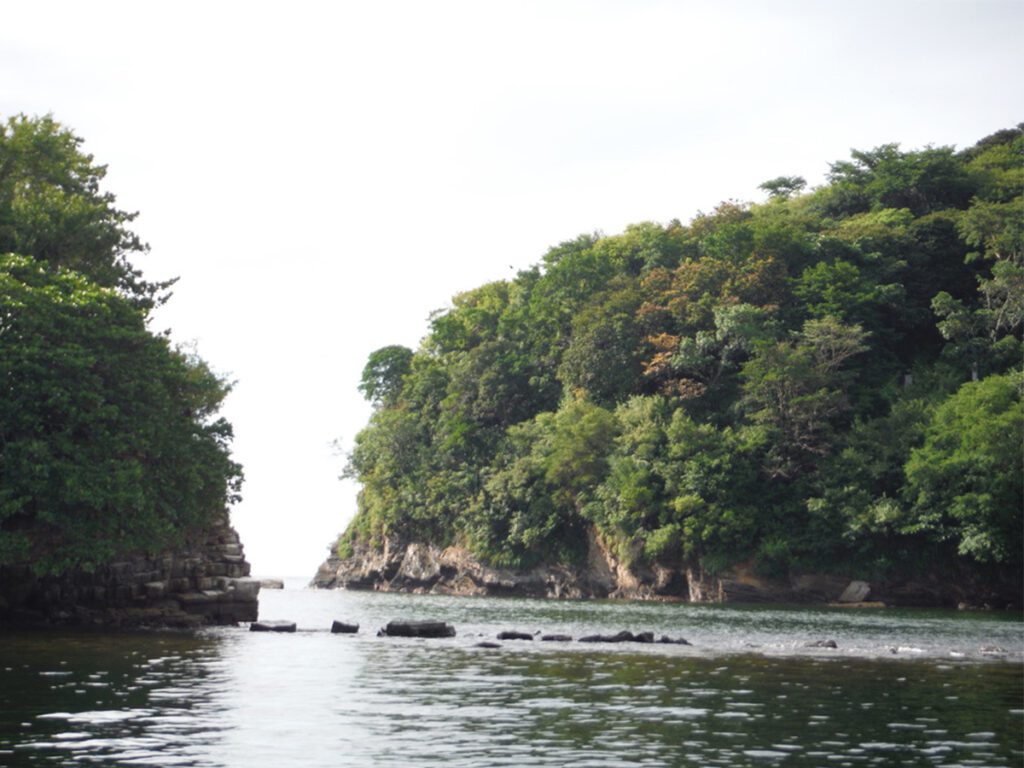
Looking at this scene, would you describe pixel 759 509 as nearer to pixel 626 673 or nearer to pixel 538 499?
pixel 538 499

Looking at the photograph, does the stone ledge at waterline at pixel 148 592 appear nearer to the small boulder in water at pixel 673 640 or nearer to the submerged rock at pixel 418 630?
the submerged rock at pixel 418 630

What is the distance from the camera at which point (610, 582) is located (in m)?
96.1

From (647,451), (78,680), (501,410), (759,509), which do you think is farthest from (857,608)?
(78,680)

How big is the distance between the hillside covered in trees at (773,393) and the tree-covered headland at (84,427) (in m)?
46.7

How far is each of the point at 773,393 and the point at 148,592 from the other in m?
51.9

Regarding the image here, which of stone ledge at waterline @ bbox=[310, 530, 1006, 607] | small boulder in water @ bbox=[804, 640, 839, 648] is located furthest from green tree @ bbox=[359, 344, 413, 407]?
small boulder in water @ bbox=[804, 640, 839, 648]

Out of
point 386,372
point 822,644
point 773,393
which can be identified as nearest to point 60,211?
point 822,644

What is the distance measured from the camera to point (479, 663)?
3136 cm

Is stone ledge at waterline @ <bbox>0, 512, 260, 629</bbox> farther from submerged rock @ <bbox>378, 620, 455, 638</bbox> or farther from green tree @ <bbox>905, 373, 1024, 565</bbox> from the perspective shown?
green tree @ <bbox>905, 373, 1024, 565</bbox>

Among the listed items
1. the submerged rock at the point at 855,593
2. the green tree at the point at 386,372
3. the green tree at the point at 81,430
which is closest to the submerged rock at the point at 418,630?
the green tree at the point at 81,430

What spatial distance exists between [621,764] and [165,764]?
232 inches

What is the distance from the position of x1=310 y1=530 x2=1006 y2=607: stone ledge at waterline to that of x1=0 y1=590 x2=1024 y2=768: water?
40.4 metres

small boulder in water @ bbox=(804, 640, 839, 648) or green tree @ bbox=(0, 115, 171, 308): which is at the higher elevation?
green tree @ bbox=(0, 115, 171, 308)

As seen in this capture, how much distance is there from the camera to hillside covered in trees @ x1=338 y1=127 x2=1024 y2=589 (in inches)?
3108
